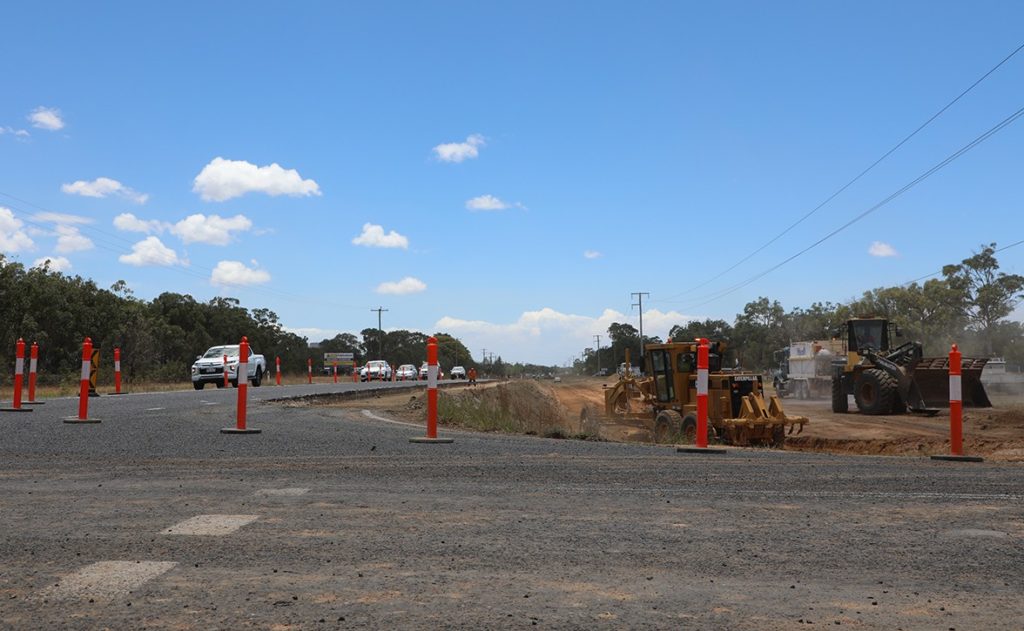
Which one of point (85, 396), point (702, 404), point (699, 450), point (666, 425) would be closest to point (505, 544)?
point (699, 450)

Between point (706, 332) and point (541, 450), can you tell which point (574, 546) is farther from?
point (706, 332)

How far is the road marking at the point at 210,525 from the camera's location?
4.62 meters

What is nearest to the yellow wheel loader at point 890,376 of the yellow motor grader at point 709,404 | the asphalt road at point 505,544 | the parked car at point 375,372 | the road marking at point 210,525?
the yellow motor grader at point 709,404

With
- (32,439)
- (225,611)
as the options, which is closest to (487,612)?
(225,611)

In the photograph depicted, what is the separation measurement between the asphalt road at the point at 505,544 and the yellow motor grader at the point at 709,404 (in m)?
7.42

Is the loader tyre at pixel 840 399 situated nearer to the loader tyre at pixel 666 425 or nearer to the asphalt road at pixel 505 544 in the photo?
the loader tyre at pixel 666 425

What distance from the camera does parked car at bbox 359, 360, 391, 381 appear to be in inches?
2408

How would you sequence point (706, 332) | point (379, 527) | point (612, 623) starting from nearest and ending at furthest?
point (612, 623), point (379, 527), point (706, 332)

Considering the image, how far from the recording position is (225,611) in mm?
3248

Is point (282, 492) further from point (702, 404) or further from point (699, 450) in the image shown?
point (702, 404)

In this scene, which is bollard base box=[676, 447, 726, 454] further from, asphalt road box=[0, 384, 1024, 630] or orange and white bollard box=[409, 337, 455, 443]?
orange and white bollard box=[409, 337, 455, 443]

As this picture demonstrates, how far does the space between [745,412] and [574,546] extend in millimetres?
12000

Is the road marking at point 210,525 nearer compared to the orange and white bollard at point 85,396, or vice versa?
the road marking at point 210,525

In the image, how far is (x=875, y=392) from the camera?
973 inches
